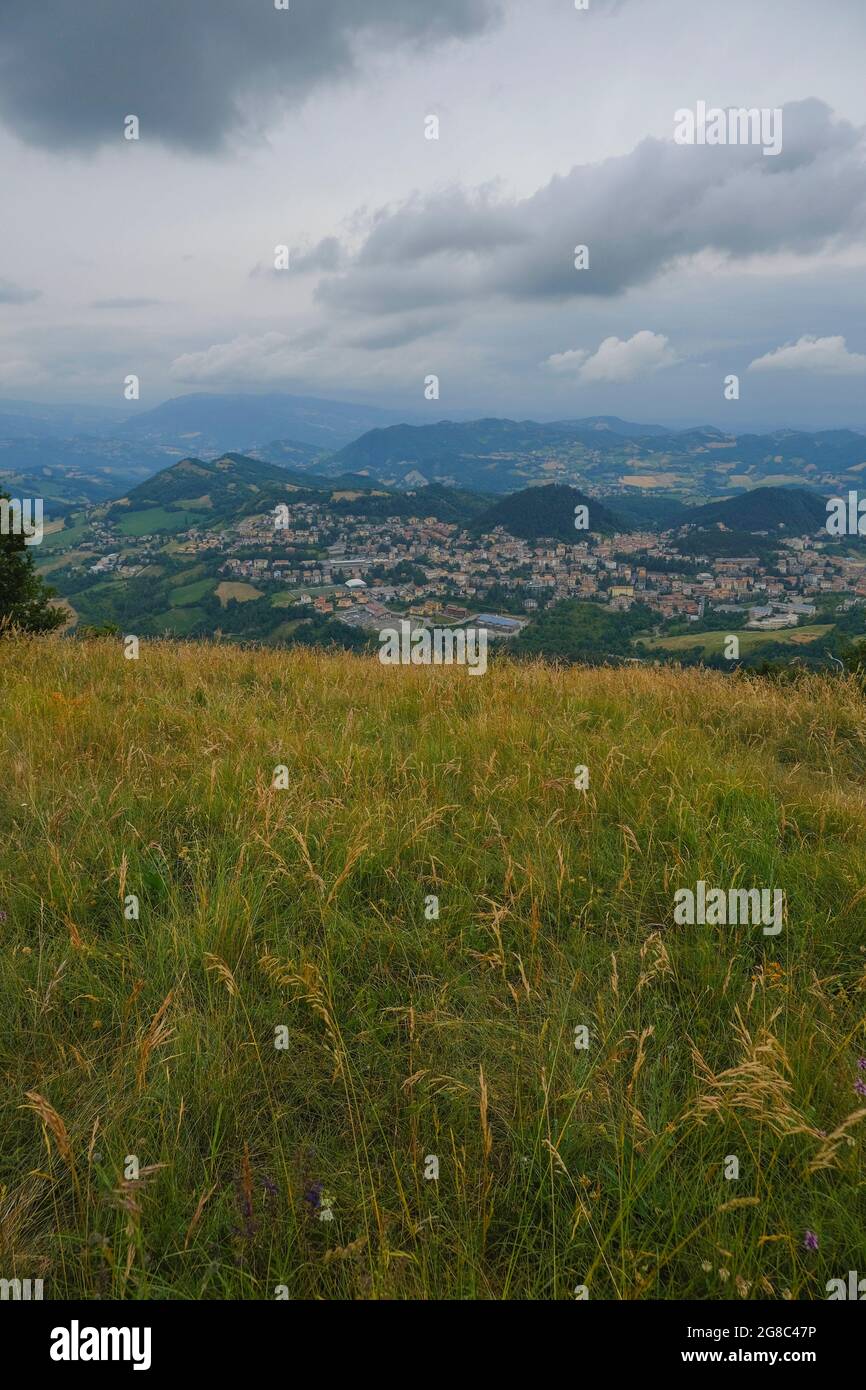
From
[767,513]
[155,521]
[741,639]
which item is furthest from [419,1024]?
[155,521]

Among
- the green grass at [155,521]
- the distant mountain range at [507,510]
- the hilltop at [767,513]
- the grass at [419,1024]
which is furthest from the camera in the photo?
the green grass at [155,521]

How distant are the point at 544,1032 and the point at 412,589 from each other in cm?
7617

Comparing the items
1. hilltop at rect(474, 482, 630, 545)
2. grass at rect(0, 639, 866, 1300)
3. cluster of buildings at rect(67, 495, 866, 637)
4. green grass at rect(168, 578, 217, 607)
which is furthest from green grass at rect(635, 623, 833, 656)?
hilltop at rect(474, 482, 630, 545)

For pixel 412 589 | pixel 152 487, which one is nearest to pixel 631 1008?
pixel 412 589

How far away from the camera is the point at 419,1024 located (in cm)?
246

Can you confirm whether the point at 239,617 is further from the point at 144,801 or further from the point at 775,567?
the point at 775,567

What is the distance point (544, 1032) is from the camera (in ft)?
7.66

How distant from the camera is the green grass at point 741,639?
50.6 metres


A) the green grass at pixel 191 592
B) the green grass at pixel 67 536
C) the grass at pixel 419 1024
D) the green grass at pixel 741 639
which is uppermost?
the green grass at pixel 67 536

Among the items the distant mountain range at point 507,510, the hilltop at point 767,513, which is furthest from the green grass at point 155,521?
the hilltop at point 767,513

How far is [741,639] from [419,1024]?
5886 cm

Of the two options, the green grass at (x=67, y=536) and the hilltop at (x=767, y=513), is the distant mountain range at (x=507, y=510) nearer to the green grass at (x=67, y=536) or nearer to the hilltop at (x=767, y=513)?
the hilltop at (x=767, y=513)

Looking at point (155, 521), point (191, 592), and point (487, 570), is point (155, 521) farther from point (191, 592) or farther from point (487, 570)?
point (487, 570)

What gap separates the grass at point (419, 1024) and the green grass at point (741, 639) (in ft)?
161
